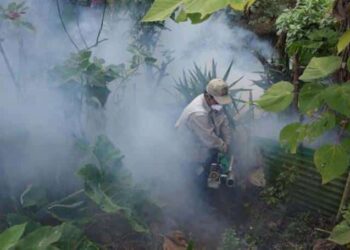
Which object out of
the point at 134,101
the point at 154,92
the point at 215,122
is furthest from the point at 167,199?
the point at 154,92

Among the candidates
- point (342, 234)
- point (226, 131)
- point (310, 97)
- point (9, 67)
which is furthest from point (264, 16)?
point (310, 97)

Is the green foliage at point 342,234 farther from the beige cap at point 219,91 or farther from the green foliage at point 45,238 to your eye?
the beige cap at point 219,91

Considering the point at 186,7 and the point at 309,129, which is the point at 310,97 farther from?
the point at 186,7

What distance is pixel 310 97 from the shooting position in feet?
5.05

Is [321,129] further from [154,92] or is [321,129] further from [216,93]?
[154,92]

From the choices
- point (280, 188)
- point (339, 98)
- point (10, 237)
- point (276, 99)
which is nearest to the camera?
point (339, 98)

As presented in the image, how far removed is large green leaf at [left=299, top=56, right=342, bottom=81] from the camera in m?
1.52

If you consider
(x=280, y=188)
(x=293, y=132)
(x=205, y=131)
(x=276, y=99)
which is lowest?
(x=280, y=188)

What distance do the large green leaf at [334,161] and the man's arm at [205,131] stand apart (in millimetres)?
2940

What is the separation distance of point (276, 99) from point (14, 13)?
288 cm

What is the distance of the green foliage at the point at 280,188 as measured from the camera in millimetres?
4473

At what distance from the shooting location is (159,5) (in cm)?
108

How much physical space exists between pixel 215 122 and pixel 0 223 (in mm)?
2215

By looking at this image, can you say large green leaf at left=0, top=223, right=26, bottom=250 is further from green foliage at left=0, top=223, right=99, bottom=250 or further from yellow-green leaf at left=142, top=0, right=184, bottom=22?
yellow-green leaf at left=142, top=0, right=184, bottom=22
